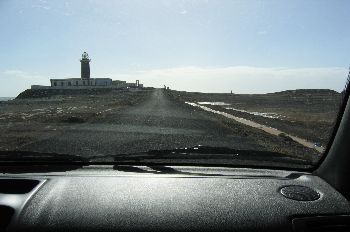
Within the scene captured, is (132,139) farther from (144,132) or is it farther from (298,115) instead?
(298,115)

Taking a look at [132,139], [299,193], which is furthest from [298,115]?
[299,193]

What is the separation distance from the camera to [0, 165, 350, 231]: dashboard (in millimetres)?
2631

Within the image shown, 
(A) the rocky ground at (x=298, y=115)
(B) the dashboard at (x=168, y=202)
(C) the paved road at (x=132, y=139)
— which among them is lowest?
(A) the rocky ground at (x=298, y=115)

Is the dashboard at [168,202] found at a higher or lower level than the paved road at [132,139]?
higher

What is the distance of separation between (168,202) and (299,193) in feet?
3.10

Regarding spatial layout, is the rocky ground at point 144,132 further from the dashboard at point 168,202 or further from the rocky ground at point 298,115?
the dashboard at point 168,202

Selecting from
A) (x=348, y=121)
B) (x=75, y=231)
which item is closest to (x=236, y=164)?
(x=348, y=121)

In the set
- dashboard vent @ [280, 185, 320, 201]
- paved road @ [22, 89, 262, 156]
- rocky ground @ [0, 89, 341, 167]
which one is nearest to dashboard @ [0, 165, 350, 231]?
dashboard vent @ [280, 185, 320, 201]

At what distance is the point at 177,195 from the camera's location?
118 inches

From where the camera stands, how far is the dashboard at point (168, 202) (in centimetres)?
263

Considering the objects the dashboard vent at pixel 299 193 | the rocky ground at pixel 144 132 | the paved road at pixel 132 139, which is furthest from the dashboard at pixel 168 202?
the paved road at pixel 132 139

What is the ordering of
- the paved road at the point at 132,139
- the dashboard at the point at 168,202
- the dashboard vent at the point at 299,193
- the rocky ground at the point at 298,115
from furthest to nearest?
the rocky ground at the point at 298,115, the paved road at the point at 132,139, the dashboard vent at the point at 299,193, the dashboard at the point at 168,202

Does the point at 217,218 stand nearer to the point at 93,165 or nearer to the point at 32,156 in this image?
the point at 93,165

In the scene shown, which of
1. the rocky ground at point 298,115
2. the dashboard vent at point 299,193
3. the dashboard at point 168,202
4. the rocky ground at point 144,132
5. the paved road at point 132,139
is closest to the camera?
the dashboard at point 168,202
